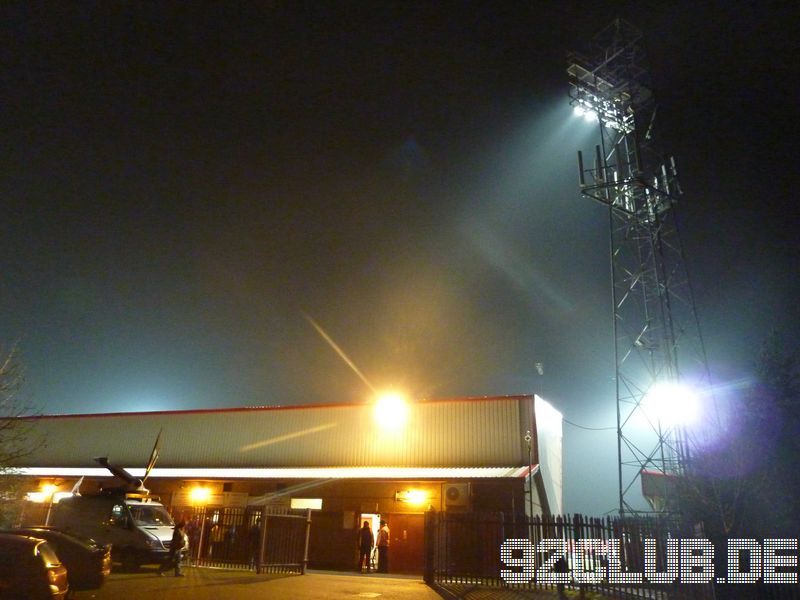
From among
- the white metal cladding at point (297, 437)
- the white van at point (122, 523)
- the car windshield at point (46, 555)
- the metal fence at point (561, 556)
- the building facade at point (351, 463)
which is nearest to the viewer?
the car windshield at point (46, 555)

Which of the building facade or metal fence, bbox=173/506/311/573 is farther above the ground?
the building facade

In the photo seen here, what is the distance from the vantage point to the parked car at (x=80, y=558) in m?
12.5

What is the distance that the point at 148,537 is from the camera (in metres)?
16.7

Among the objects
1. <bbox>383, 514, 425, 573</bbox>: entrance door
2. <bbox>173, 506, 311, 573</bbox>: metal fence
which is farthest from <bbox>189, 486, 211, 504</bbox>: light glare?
<bbox>383, 514, 425, 573</bbox>: entrance door

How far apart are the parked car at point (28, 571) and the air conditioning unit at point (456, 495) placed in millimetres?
14381

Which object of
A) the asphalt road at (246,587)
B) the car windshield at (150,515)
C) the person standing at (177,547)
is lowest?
the asphalt road at (246,587)

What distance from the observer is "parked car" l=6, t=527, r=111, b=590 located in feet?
40.9

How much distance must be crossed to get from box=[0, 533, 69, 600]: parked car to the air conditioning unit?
47.2 ft

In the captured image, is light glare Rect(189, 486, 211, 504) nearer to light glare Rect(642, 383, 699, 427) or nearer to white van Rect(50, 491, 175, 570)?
white van Rect(50, 491, 175, 570)

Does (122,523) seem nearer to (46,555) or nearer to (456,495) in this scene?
(46,555)

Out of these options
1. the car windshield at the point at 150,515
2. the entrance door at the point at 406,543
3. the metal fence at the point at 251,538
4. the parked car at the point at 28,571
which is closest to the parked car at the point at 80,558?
the parked car at the point at 28,571

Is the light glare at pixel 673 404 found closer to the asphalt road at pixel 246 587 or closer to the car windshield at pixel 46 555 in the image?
the asphalt road at pixel 246 587

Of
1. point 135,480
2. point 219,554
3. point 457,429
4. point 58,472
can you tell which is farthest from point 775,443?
point 58,472

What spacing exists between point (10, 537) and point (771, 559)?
16287mm
